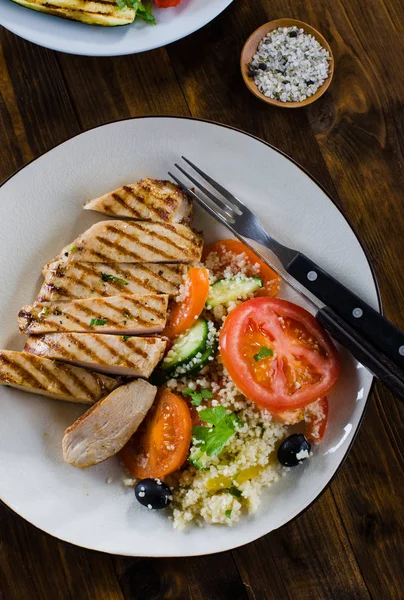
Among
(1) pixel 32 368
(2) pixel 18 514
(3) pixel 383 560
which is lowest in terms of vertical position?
(3) pixel 383 560

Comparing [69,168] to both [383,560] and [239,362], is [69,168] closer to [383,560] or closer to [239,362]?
[239,362]

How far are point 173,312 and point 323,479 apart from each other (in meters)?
0.96

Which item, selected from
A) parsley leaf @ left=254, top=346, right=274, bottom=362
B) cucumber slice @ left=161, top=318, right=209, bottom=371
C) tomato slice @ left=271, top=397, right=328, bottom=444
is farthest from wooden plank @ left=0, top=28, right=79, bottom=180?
tomato slice @ left=271, top=397, right=328, bottom=444

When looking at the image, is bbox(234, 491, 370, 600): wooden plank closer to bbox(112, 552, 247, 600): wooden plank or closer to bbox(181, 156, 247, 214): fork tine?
bbox(112, 552, 247, 600): wooden plank

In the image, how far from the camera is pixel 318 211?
2.84 m

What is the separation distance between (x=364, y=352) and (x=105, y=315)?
42.8 inches

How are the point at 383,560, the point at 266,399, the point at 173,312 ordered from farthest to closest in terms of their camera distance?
the point at 383,560
the point at 173,312
the point at 266,399

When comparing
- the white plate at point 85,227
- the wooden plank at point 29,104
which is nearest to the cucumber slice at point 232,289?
the white plate at point 85,227

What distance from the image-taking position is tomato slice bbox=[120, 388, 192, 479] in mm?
2713

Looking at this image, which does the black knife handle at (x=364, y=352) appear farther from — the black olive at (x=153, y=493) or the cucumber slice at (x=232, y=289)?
the black olive at (x=153, y=493)

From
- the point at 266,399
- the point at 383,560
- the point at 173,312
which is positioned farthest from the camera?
the point at 383,560

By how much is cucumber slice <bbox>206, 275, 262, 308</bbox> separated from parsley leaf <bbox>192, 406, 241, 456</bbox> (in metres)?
0.47

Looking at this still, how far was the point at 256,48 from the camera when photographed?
311 centimetres

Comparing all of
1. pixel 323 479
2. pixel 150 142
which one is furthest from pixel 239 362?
pixel 150 142
